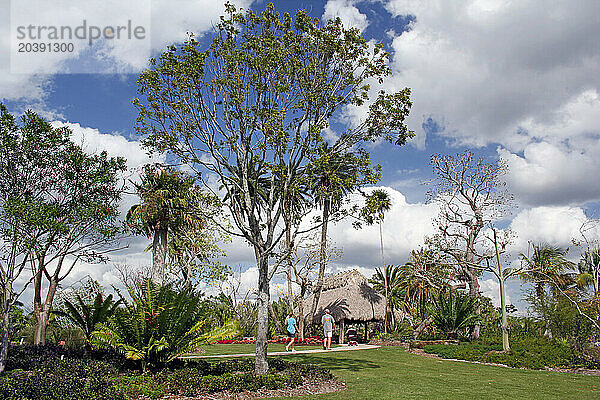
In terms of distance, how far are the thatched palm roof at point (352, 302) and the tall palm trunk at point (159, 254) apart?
10.1 meters

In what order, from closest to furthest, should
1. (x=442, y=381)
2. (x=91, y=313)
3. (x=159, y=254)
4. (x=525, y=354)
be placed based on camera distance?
(x=442, y=381) → (x=91, y=313) → (x=525, y=354) → (x=159, y=254)

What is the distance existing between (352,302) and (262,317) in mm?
16158

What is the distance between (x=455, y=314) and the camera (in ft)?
84.9

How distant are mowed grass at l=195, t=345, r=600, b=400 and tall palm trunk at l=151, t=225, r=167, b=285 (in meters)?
11.7

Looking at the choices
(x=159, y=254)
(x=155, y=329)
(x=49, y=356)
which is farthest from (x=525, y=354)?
(x=159, y=254)

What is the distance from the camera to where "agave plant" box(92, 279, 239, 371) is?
38.8 feet

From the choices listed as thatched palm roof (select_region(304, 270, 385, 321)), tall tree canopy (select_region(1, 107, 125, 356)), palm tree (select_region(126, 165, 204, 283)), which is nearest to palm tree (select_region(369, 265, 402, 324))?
thatched palm roof (select_region(304, 270, 385, 321))

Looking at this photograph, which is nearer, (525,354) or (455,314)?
(525,354)

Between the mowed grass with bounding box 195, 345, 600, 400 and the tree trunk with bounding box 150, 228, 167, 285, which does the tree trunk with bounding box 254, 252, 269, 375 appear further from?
the tree trunk with bounding box 150, 228, 167, 285

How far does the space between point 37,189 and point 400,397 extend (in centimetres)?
1185

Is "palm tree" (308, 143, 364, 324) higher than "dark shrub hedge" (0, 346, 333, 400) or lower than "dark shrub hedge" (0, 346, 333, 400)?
higher

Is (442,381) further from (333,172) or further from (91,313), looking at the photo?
(91,313)

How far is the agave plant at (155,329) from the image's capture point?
11.8m

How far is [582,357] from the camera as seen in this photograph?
17906 millimetres
